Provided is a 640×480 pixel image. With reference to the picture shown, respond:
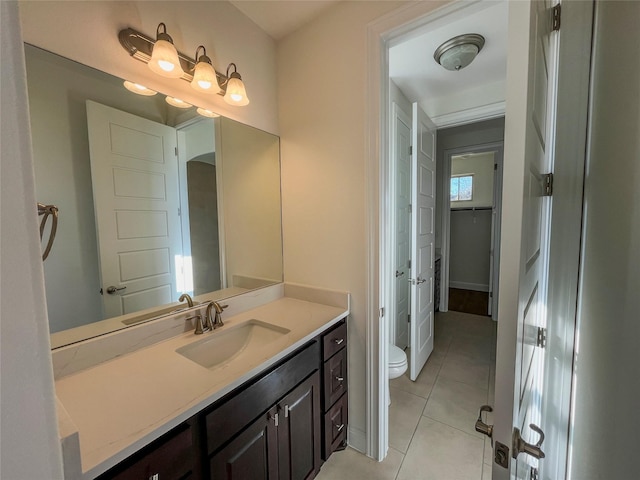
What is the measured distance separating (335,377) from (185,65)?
173 cm

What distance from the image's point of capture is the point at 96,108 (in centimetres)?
101

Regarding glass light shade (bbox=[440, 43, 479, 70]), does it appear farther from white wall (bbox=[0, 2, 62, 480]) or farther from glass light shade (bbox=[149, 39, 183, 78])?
white wall (bbox=[0, 2, 62, 480])

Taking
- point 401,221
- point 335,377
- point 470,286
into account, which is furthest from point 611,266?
point 470,286

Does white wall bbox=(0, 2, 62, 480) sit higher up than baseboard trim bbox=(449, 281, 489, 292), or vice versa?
white wall bbox=(0, 2, 62, 480)

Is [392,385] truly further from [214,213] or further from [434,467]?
[214,213]

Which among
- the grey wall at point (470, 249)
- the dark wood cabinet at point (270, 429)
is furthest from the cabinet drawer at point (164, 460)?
the grey wall at point (470, 249)

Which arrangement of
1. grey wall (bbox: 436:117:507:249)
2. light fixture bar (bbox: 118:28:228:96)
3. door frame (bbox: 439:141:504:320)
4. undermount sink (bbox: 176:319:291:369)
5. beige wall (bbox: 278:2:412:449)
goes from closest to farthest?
light fixture bar (bbox: 118:28:228:96), undermount sink (bbox: 176:319:291:369), beige wall (bbox: 278:2:412:449), grey wall (bbox: 436:117:507:249), door frame (bbox: 439:141:504:320)

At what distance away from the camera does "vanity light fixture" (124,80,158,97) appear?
1.07 metres

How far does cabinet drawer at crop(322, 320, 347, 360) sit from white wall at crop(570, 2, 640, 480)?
92cm

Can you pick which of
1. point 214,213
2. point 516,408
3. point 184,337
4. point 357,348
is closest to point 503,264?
point 516,408

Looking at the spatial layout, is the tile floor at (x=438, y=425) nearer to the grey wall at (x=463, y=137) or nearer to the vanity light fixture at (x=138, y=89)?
the grey wall at (x=463, y=137)

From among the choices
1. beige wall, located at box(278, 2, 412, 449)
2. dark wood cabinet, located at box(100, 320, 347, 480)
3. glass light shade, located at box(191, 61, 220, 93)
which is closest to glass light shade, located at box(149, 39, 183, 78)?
glass light shade, located at box(191, 61, 220, 93)

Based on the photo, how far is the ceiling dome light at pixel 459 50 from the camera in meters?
1.69

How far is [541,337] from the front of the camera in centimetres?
83
